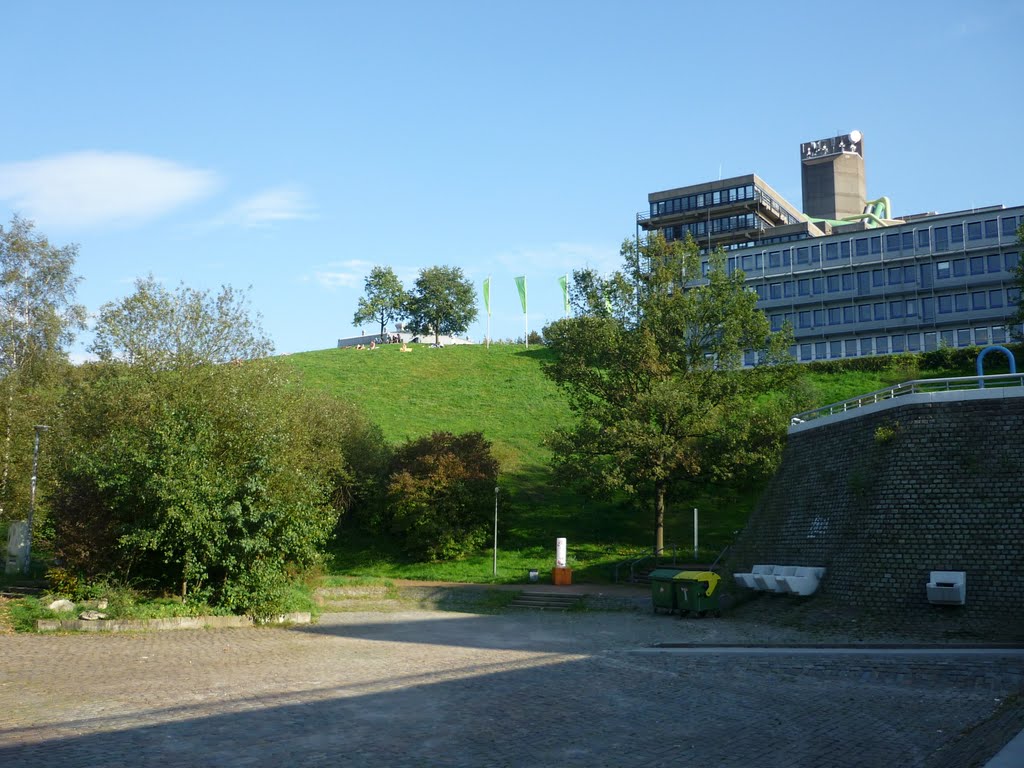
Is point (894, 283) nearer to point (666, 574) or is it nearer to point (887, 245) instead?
point (887, 245)

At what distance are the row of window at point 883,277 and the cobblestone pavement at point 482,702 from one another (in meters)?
44.7

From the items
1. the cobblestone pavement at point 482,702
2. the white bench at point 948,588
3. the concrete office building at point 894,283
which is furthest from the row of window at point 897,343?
the cobblestone pavement at point 482,702

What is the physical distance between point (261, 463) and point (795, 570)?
45.7 feet

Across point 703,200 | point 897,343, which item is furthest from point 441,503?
point 703,200

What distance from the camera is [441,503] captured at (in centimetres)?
3731

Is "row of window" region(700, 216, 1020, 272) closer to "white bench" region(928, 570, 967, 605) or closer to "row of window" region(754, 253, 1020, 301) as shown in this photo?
"row of window" region(754, 253, 1020, 301)

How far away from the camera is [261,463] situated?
22016 mm

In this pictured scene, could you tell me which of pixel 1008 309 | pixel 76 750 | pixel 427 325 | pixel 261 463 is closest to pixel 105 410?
pixel 261 463

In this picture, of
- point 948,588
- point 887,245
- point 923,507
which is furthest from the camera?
point 887,245

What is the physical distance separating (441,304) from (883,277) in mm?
49866

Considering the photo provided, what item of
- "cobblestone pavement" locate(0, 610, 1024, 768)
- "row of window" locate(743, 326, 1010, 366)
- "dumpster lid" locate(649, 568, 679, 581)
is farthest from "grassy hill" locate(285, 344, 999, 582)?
"cobblestone pavement" locate(0, 610, 1024, 768)

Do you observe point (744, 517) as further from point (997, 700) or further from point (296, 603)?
point (997, 700)

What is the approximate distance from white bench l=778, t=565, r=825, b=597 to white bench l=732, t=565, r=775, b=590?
0.93m

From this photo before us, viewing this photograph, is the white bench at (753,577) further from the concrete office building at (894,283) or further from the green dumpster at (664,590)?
the concrete office building at (894,283)
